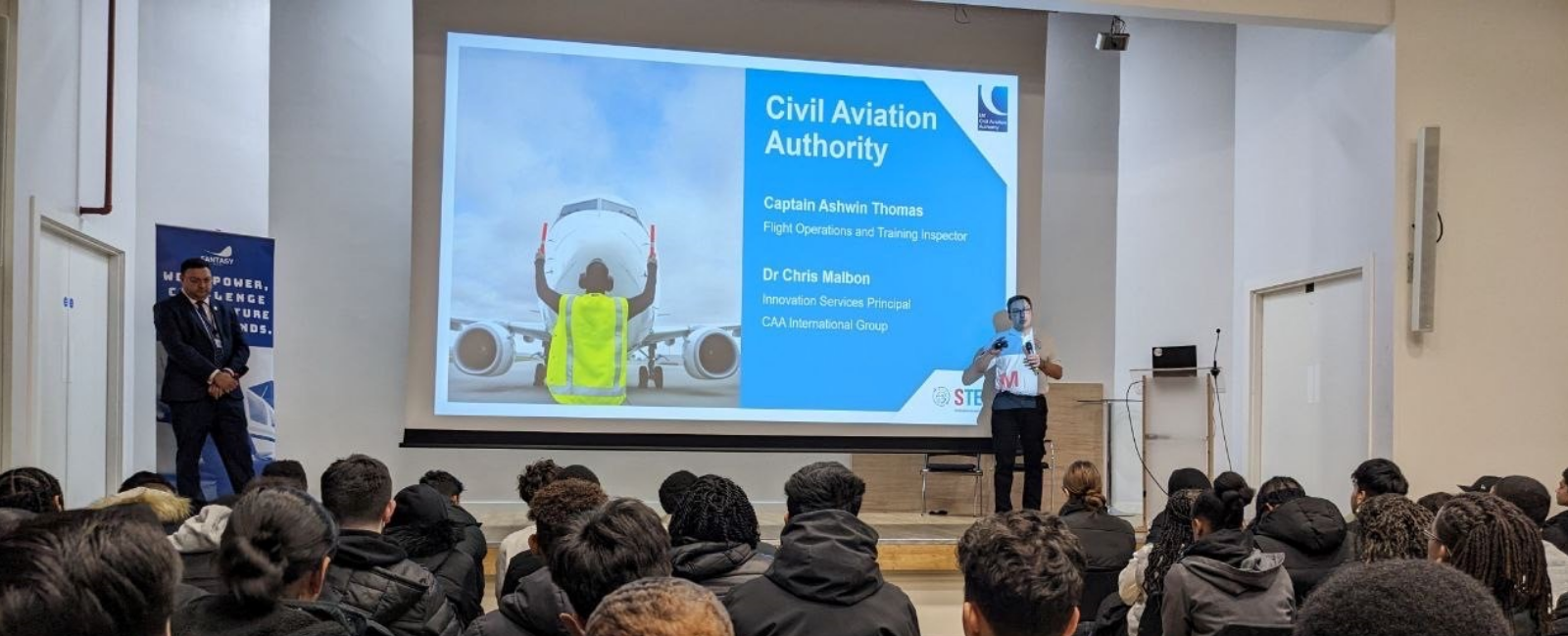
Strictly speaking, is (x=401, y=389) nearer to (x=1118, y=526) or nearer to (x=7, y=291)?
(x=7, y=291)

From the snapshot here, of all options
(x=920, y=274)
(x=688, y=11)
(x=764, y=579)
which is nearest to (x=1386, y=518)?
(x=764, y=579)

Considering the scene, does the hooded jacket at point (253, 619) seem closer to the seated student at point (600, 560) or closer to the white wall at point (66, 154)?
the seated student at point (600, 560)

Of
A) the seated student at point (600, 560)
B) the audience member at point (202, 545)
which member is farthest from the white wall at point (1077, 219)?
the seated student at point (600, 560)

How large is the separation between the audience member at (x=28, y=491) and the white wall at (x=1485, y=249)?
5.72 meters

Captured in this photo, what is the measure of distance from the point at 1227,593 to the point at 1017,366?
12.2ft

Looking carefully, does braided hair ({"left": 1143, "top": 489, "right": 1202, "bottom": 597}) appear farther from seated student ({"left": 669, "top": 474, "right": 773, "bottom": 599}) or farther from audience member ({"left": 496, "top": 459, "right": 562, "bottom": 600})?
audience member ({"left": 496, "top": 459, "right": 562, "bottom": 600})

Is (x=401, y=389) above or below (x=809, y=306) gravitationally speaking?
below

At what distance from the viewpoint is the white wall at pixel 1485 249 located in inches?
226

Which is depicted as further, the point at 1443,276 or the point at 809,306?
the point at 809,306

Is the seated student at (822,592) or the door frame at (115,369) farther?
the door frame at (115,369)

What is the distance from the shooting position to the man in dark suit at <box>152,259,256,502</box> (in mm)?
5301

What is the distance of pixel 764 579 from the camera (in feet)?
7.20

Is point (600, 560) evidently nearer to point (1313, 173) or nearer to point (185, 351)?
point (185, 351)

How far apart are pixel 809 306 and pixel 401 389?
2641mm
